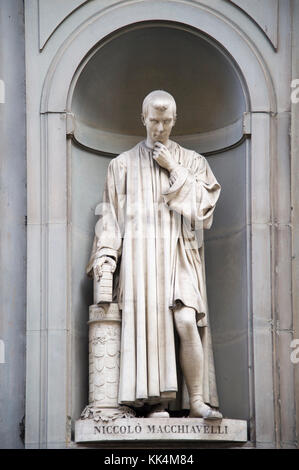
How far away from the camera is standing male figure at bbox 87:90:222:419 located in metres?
12.0

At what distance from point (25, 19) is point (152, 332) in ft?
8.35

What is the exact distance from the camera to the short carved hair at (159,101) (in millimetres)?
12289

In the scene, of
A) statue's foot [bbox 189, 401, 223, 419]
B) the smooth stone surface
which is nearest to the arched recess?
the smooth stone surface

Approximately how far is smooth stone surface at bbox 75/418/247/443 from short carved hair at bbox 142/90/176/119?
223 centimetres

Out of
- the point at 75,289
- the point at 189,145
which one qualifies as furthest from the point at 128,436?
the point at 189,145

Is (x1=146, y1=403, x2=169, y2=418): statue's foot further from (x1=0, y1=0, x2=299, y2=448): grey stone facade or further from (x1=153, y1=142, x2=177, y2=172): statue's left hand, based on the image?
(x1=153, y1=142, x2=177, y2=172): statue's left hand

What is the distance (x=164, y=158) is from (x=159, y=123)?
258mm

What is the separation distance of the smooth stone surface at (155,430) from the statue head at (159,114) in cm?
207

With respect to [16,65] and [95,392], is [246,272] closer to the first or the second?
[95,392]

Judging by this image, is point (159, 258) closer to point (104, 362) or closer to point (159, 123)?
point (104, 362)

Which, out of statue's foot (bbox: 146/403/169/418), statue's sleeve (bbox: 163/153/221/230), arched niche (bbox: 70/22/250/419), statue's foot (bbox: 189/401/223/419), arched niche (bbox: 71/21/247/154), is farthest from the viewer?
arched niche (bbox: 71/21/247/154)

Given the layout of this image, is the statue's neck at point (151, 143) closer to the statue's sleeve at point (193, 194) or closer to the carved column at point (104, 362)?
the statue's sleeve at point (193, 194)

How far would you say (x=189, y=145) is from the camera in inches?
516

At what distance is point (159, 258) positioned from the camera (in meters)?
12.2
